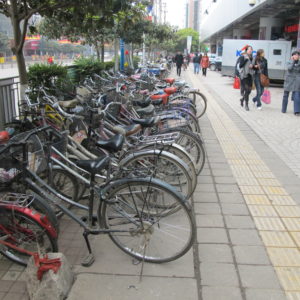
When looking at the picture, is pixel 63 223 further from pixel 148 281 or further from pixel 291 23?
pixel 291 23

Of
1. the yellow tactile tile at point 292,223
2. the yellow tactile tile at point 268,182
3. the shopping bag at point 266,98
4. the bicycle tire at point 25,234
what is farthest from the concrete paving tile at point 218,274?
the shopping bag at point 266,98

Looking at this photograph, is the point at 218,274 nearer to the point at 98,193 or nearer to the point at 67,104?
the point at 98,193

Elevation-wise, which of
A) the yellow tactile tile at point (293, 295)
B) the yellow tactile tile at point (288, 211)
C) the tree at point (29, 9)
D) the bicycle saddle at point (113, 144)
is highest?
the tree at point (29, 9)

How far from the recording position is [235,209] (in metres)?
3.99

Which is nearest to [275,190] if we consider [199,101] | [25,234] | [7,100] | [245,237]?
[245,237]

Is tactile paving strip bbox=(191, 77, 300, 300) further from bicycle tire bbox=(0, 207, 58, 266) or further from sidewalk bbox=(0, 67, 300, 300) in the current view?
bicycle tire bbox=(0, 207, 58, 266)

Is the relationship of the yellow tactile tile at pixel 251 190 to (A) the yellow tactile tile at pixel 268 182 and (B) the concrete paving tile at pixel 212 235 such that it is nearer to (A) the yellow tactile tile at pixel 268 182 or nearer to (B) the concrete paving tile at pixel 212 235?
(A) the yellow tactile tile at pixel 268 182

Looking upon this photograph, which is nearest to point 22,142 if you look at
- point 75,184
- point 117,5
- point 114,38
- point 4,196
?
point 4,196

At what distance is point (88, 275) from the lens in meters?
2.81

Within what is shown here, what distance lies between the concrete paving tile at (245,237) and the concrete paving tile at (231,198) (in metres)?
0.70

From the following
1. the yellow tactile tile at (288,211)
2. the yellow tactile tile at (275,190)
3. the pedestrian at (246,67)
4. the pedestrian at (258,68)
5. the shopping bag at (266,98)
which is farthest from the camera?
the shopping bag at (266,98)

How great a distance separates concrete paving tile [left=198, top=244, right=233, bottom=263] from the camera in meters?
3.04

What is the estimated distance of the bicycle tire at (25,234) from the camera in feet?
8.83

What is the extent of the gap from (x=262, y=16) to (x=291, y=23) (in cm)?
196
